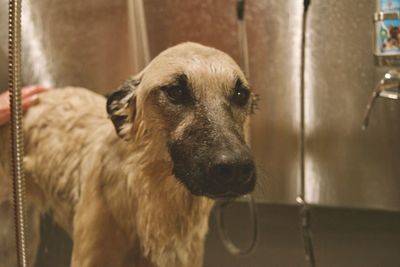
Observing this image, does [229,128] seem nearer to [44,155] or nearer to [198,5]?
[198,5]

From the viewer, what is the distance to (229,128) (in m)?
0.64

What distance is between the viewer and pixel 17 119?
72 centimetres

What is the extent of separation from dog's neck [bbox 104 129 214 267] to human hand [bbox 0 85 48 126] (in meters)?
0.19

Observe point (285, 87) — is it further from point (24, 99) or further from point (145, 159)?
point (24, 99)

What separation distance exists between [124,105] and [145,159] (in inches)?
3.4

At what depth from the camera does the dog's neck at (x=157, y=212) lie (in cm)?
76

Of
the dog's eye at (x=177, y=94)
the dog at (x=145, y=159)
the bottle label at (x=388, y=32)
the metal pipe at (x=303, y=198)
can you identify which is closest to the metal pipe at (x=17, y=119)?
the dog at (x=145, y=159)

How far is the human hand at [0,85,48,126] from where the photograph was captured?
81 centimetres

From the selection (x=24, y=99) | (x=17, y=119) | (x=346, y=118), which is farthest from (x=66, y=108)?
(x=346, y=118)

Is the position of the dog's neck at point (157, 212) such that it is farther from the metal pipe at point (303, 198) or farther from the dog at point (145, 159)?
the metal pipe at point (303, 198)

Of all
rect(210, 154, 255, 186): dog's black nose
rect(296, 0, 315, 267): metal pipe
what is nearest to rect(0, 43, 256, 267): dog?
rect(210, 154, 255, 186): dog's black nose

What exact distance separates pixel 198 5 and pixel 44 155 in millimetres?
374

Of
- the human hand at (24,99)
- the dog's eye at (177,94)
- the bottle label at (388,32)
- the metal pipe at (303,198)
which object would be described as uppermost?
the bottle label at (388,32)

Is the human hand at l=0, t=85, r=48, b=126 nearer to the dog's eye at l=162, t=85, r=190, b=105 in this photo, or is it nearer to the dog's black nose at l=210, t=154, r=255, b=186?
the dog's eye at l=162, t=85, r=190, b=105
